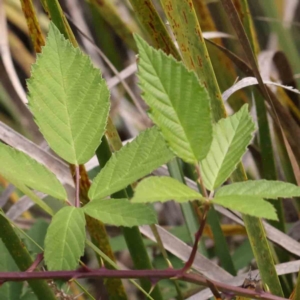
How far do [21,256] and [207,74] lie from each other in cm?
24

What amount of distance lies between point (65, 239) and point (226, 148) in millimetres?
113

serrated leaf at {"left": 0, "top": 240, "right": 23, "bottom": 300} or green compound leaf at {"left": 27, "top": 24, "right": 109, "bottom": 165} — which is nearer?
green compound leaf at {"left": 27, "top": 24, "right": 109, "bottom": 165}

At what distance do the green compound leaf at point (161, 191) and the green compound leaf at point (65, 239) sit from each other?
71 millimetres

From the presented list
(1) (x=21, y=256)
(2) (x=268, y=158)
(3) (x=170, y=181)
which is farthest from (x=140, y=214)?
(2) (x=268, y=158)

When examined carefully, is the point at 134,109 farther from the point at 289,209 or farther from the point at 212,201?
the point at 212,201

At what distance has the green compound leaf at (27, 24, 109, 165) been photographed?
344 millimetres

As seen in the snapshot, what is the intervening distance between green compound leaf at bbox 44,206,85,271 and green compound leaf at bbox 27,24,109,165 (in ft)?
0.14

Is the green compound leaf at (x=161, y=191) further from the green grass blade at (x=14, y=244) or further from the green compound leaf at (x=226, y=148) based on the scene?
the green grass blade at (x=14, y=244)

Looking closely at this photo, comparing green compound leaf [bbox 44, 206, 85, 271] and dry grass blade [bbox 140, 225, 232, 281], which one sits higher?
green compound leaf [bbox 44, 206, 85, 271]

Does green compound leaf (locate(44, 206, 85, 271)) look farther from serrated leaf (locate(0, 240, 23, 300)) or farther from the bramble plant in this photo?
→ serrated leaf (locate(0, 240, 23, 300))

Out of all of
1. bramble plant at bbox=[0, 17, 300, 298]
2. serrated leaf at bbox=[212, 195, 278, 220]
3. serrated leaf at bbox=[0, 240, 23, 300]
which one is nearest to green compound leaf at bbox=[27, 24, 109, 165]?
bramble plant at bbox=[0, 17, 300, 298]

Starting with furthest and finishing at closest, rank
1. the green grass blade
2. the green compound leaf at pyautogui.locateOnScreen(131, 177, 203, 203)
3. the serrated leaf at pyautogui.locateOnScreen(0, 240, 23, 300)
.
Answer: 1. the serrated leaf at pyautogui.locateOnScreen(0, 240, 23, 300)
2. the green grass blade
3. the green compound leaf at pyautogui.locateOnScreen(131, 177, 203, 203)

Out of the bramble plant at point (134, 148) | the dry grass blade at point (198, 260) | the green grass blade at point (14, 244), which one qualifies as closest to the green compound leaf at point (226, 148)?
the bramble plant at point (134, 148)

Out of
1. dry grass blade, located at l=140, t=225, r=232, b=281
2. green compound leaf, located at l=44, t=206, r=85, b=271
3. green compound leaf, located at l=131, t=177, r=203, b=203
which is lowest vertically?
dry grass blade, located at l=140, t=225, r=232, b=281
